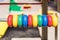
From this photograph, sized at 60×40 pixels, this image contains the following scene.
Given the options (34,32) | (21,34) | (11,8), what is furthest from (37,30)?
(11,8)

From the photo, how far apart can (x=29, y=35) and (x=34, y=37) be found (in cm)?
12

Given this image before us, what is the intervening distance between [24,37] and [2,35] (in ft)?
0.92

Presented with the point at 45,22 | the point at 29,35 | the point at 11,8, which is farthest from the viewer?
the point at 11,8

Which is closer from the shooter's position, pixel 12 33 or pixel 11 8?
pixel 12 33

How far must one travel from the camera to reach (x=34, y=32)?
231cm

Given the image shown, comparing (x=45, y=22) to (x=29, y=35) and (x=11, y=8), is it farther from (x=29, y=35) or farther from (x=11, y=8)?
(x=11, y=8)

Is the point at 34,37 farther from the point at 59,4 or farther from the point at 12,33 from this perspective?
the point at 59,4

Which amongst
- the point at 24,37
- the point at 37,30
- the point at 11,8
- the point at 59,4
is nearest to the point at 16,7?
the point at 11,8

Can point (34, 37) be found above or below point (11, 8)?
below

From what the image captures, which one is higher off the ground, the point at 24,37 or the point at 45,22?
the point at 45,22

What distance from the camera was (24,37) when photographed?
2.12 m

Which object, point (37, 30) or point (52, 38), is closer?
point (52, 38)

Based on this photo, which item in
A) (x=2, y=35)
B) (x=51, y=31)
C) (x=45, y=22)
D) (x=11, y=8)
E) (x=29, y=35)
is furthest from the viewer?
(x=11, y=8)

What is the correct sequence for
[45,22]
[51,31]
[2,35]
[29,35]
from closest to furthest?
[45,22] → [2,35] → [29,35] → [51,31]
